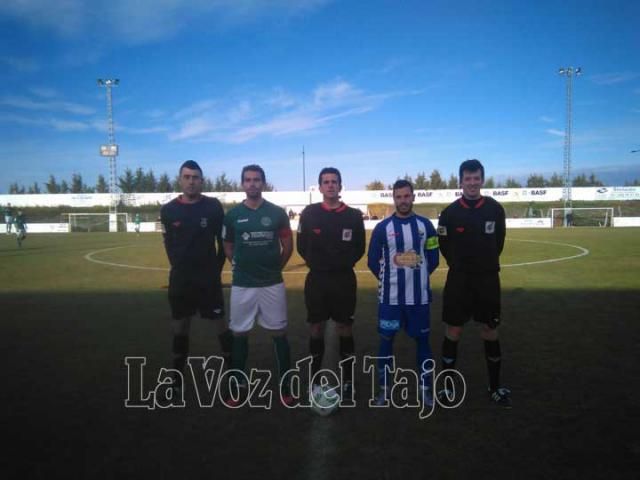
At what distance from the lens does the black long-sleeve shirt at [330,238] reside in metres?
4.07

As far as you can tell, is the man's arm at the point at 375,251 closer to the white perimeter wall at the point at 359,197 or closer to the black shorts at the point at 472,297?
the black shorts at the point at 472,297

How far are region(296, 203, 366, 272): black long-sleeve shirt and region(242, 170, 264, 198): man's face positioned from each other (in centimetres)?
53

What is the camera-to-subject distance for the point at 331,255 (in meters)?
4.06

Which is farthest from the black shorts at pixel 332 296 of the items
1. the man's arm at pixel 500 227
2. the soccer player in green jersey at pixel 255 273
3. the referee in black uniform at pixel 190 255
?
the man's arm at pixel 500 227

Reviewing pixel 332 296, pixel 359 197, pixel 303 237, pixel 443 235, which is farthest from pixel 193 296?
pixel 359 197

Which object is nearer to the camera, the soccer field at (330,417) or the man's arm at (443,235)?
the soccer field at (330,417)

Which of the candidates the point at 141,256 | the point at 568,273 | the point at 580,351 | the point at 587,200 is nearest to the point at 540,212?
the point at 587,200

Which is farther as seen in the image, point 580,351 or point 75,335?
point 75,335

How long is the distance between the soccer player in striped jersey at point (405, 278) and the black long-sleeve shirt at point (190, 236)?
1.69 meters

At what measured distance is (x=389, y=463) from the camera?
3051 millimetres

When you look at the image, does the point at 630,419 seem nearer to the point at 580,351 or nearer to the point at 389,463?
the point at 580,351

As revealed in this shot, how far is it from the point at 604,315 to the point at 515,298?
1.74 metres

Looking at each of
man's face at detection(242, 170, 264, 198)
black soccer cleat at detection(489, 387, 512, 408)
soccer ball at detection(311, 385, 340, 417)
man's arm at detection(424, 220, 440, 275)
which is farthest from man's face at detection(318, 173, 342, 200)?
black soccer cleat at detection(489, 387, 512, 408)

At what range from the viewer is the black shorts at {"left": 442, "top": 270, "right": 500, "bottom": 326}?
3.97 meters
